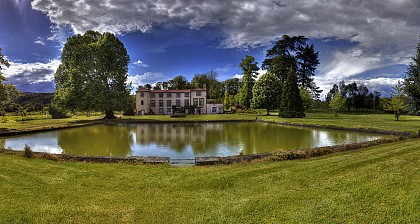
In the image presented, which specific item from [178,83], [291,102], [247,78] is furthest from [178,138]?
[178,83]

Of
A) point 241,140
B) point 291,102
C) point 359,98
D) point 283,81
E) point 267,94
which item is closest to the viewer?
point 241,140

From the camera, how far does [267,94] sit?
178 ft

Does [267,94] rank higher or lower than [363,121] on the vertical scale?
higher

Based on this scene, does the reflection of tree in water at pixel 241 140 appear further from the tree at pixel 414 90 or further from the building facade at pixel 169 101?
the building facade at pixel 169 101

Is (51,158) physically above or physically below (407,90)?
below

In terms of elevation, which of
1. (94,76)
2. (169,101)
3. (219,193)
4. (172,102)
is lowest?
(219,193)

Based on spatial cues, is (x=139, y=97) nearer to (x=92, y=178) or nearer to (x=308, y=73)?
Answer: (x=308, y=73)

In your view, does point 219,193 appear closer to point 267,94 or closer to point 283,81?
point 267,94

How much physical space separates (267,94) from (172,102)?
27.2m

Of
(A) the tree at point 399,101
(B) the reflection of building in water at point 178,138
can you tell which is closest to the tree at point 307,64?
(A) the tree at point 399,101

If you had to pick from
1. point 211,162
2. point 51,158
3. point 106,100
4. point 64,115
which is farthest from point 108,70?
point 211,162

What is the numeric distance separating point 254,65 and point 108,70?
3591 cm

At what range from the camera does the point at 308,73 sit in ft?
218

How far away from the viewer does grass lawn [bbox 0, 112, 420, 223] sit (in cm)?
638
